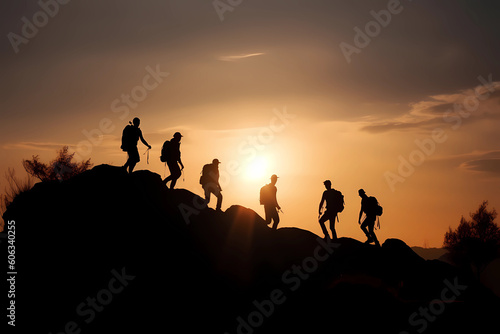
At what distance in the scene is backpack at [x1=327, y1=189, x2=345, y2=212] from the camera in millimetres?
25766

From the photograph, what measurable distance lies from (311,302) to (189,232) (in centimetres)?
601

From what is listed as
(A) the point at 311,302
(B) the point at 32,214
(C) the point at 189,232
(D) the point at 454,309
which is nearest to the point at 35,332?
(B) the point at 32,214

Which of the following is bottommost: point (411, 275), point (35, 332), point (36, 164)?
point (35, 332)

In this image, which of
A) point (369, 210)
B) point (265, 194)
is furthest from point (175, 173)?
point (369, 210)

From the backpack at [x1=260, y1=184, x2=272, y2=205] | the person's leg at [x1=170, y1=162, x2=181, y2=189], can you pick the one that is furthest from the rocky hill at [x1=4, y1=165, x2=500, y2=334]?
the backpack at [x1=260, y1=184, x2=272, y2=205]

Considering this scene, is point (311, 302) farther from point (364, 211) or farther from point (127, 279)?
point (127, 279)

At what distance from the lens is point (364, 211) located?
26.6m

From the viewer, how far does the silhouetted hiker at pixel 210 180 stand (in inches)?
967

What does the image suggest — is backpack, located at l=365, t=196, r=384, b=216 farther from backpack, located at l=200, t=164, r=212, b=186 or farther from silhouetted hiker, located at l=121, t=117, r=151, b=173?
silhouetted hiker, located at l=121, t=117, r=151, b=173

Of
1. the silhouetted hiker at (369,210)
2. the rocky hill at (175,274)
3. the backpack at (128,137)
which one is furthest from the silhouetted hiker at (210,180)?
the silhouetted hiker at (369,210)

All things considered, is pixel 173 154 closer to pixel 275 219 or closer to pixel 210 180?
pixel 210 180

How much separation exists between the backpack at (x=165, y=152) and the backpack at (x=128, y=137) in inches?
66.8

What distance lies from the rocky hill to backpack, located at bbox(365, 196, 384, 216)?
2.22 m

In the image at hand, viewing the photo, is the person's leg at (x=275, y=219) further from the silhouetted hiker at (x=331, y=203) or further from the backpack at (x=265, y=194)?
the silhouetted hiker at (x=331, y=203)
